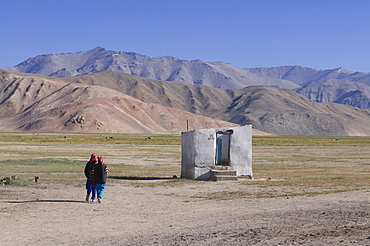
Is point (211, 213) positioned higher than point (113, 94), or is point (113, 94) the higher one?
point (113, 94)

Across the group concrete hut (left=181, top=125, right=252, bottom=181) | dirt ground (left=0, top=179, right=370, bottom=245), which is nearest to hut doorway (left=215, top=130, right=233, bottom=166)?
concrete hut (left=181, top=125, right=252, bottom=181)

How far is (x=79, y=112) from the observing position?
15862cm

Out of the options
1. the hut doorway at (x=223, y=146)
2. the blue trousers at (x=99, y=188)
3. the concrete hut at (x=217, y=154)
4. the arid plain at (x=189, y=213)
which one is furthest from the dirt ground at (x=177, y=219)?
the hut doorway at (x=223, y=146)

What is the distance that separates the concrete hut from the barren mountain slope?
123115 mm

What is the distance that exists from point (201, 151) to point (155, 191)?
520 centimetres

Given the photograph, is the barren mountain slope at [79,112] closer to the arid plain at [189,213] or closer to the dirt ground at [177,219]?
the arid plain at [189,213]

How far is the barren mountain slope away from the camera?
156 meters

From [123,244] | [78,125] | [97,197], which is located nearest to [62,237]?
[123,244]

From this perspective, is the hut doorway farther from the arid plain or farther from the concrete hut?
the arid plain

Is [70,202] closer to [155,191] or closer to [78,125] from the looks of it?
[155,191]

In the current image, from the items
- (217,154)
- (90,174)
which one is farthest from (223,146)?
(90,174)

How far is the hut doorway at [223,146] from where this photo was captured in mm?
29438

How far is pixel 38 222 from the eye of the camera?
15562 millimetres

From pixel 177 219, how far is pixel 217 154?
13.7 meters
